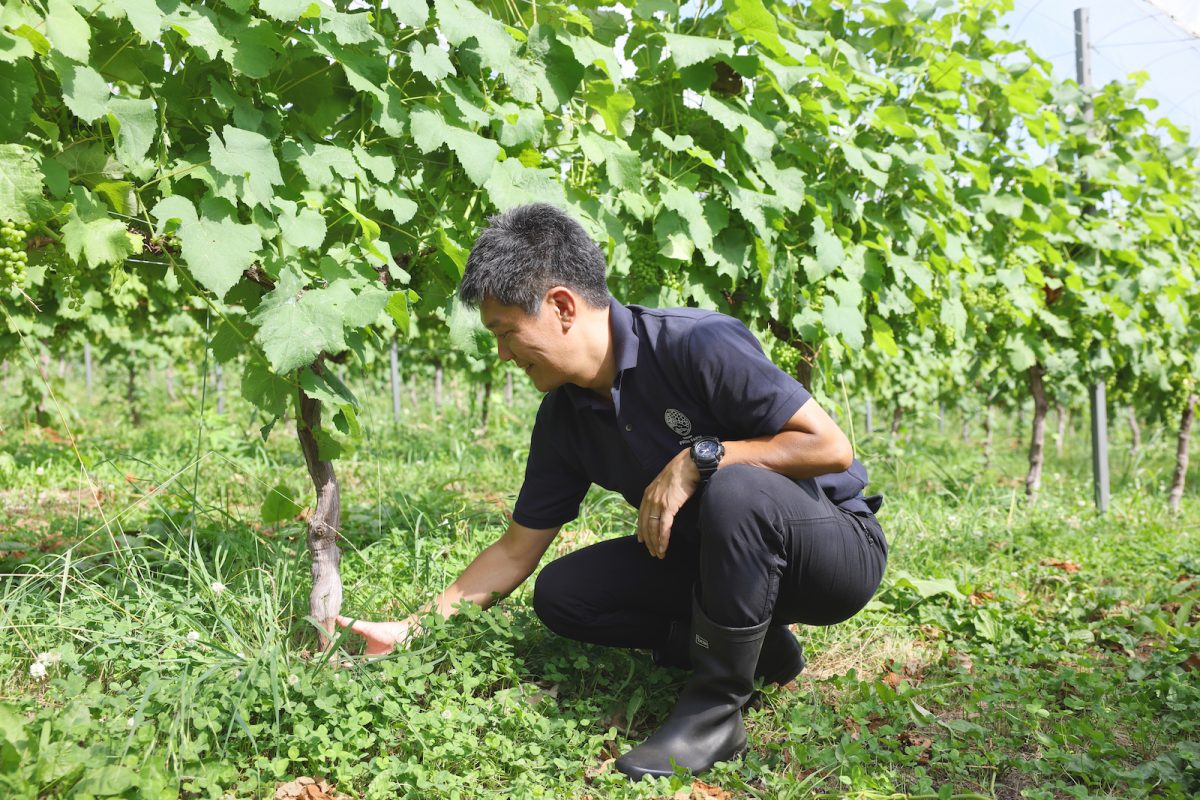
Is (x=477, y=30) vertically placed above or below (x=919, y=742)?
above

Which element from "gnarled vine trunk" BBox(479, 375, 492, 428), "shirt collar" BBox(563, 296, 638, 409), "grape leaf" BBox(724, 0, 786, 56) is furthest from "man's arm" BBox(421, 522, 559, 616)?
"gnarled vine trunk" BBox(479, 375, 492, 428)

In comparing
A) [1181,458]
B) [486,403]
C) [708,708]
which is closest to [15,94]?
[708,708]

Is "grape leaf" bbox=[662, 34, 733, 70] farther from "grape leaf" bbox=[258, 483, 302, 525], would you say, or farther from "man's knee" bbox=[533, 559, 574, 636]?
"grape leaf" bbox=[258, 483, 302, 525]

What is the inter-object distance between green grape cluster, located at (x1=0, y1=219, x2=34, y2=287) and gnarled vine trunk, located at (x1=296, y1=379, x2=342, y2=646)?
2.39 feet

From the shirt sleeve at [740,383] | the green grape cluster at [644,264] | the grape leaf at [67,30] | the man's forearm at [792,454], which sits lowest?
the man's forearm at [792,454]

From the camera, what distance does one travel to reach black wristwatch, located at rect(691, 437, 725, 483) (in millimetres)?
2232

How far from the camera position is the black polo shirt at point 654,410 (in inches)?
90.0

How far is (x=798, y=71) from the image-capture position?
10.4 feet

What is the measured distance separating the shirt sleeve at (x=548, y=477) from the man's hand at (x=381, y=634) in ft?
1.35

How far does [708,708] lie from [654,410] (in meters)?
0.73

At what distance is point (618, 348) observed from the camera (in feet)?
7.80

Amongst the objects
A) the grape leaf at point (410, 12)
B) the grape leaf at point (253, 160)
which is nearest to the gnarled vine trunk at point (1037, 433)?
the grape leaf at point (410, 12)

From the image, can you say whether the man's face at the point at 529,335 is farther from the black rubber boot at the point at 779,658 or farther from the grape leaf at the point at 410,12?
the black rubber boot at the point at 779,658

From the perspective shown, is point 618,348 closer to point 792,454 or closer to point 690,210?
point 792,454
